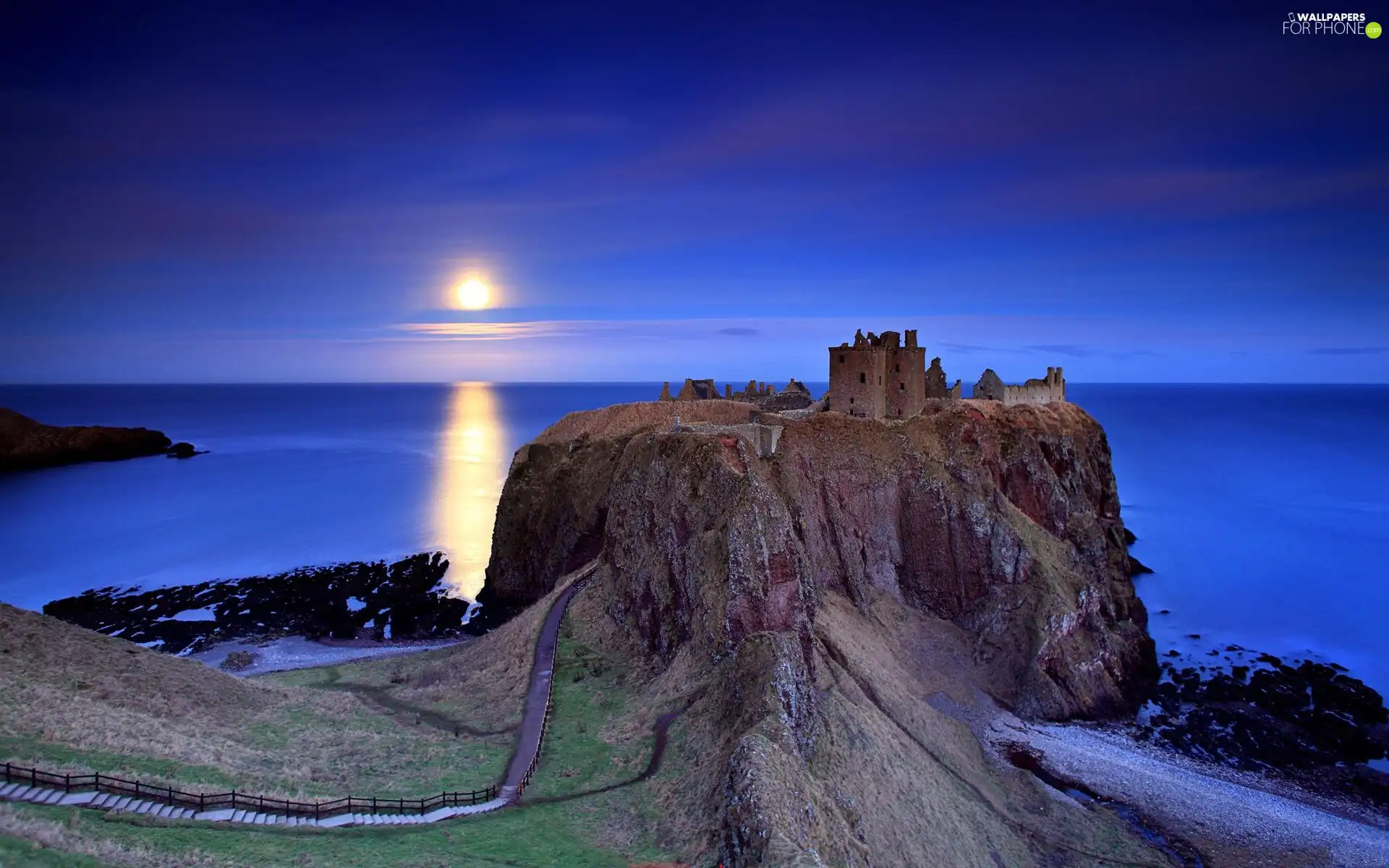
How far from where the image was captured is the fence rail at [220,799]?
2205 cm

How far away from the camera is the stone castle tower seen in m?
51.3

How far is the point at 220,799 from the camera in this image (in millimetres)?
23594

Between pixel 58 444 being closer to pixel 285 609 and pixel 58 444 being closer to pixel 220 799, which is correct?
pixel 285 609

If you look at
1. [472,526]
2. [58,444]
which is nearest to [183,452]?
[58,444]

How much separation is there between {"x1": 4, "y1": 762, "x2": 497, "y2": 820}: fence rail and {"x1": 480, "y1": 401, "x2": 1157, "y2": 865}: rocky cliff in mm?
9891

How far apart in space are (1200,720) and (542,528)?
46082 mm

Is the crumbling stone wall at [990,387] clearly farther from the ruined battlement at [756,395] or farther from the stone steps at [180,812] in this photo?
the stone steps at [180,812]

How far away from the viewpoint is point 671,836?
970 inches

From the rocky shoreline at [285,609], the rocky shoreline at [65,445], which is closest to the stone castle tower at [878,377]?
the rocky shoreline at [285,609]

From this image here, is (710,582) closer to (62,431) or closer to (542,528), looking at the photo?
(542,528)

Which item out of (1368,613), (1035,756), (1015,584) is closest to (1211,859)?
(1035,756)

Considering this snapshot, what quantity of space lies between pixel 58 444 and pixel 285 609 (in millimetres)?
109732

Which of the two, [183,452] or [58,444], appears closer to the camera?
[58,444]

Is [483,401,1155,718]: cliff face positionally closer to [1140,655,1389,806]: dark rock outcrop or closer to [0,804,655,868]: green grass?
[1140,655,1389,806]: dark rock outcrop
